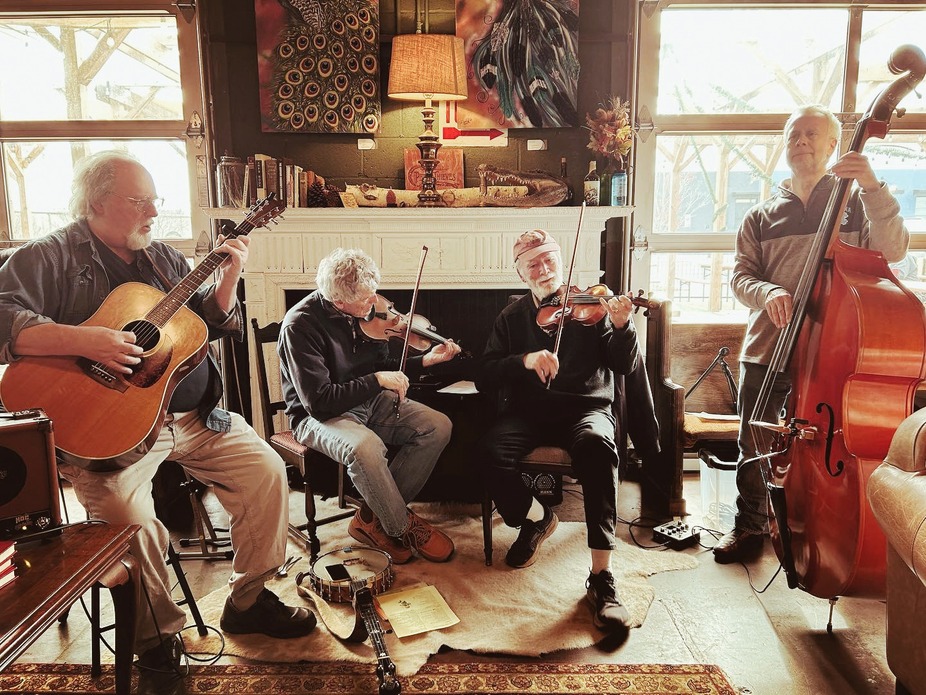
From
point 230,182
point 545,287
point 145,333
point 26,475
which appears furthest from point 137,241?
point 545,287

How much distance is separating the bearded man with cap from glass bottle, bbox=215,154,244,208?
147 centimetres

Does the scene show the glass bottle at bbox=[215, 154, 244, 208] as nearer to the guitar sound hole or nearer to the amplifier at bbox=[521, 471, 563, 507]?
the guitar sound hole

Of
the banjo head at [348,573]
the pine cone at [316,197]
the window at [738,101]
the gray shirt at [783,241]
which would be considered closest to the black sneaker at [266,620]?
the banjo head at [348,573]

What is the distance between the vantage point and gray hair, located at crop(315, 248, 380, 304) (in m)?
2.34

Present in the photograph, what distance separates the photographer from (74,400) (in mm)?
1649

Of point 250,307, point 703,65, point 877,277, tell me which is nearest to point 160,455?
point 250,307

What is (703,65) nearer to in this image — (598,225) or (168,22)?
(598,225)

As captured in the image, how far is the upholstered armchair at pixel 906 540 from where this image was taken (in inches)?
48.4

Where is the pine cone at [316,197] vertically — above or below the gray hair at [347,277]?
above

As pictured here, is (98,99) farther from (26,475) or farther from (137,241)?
(26,475)

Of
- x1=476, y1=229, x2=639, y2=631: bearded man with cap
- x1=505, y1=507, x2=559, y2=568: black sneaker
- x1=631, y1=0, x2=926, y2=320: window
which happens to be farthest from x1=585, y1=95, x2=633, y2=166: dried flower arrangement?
x1=505, y1=507, x2=559, y2=568: black sneaker

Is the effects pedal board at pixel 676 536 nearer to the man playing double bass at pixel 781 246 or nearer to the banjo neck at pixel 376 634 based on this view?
the man playing double bass at pixel 781 246

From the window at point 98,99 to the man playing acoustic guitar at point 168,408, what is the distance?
1504mm

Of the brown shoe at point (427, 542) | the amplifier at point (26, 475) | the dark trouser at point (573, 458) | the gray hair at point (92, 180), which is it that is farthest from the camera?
the brown shoe at point (427, 542)
